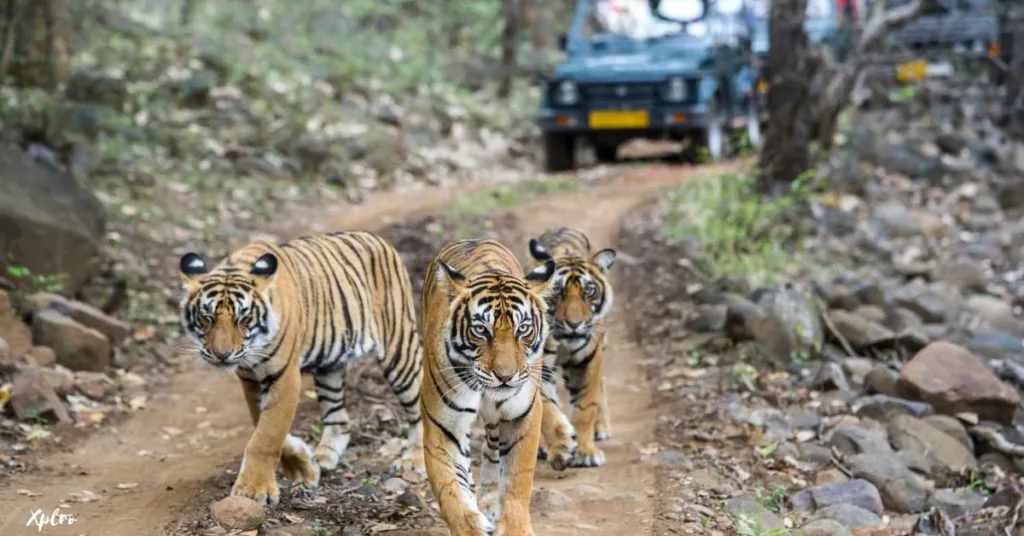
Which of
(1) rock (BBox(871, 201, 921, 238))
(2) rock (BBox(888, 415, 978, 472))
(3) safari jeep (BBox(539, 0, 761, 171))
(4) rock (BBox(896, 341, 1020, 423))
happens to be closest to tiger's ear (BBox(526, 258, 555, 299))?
(2) rock (BBox(888, 415, 978, 472))

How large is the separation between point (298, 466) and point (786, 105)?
905cm

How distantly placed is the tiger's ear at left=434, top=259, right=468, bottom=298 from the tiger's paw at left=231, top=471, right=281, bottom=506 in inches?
53.6

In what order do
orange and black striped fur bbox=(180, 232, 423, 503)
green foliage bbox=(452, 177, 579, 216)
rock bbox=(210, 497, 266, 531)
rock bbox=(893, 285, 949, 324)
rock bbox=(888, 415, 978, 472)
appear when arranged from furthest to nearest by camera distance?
green foliage bbox=(452, 177, 579, 216), rock bbox=(893, 285, 949, 324), rock bbox=(888, 415, 978, 472), orange and black striped fur bbox=(180, 232, 423, 503), rock bbox=(210, 497, 266, 531)

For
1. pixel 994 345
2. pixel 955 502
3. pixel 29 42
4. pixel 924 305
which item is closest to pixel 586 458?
pixel 955 502

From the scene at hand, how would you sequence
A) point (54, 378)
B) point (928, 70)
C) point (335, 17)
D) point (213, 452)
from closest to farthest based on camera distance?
point (213, 452)
point (54, 378)
point (928, 70)
point (335, 17)

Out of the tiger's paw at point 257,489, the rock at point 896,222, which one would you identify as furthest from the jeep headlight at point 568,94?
the tiger's paw at point 257,489

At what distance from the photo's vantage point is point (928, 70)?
61.8ft

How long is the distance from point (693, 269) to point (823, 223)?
123 inches

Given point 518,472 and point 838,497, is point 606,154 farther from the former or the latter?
point 518,472

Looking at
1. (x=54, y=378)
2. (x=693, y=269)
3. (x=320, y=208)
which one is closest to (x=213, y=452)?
(x=54, y=378)

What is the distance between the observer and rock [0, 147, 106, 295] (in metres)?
9.04

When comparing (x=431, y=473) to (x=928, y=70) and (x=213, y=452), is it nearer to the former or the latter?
(x=213, y=452)

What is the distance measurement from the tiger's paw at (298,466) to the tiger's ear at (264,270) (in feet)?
Result: 2.86

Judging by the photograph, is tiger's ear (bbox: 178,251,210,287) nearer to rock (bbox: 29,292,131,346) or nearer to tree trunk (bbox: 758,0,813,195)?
rock (bbox: 29,292,131,346)
